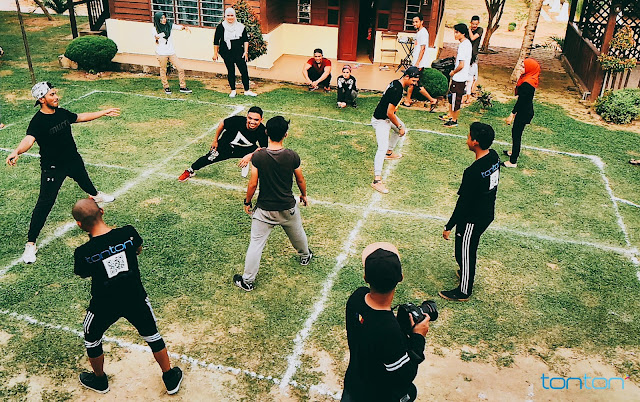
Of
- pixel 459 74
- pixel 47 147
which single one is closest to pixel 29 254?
pixel 47 147

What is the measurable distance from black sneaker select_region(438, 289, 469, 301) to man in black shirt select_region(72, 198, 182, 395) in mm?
3307

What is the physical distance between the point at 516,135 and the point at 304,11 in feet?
30.4

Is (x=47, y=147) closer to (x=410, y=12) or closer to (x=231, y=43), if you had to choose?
(x=231, y=43)

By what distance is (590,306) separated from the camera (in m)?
6.48

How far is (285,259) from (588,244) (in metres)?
4.32

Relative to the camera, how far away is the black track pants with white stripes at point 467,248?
604cm

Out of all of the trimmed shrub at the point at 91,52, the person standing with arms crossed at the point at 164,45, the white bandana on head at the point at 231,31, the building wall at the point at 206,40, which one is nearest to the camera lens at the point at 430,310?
the white bandana on head at the point at 231,31

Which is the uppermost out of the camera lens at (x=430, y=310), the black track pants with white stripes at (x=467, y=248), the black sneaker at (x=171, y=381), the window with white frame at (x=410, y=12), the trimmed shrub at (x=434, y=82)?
the window with white frame at (x=410, y=12)

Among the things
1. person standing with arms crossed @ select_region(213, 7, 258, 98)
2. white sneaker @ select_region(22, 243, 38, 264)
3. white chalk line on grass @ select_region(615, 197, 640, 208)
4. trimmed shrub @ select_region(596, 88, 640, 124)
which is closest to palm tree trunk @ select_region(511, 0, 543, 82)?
trimmed shrub @ select_region(596, 88, 640, 124)

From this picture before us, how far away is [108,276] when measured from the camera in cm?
440

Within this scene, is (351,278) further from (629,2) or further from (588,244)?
(629,2)

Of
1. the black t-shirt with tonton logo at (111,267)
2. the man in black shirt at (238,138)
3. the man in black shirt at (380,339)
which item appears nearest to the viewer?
the man in black shirt at (380,339)

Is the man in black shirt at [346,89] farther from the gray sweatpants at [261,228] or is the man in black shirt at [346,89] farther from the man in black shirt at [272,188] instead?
the gray sweatpants at [261,228]

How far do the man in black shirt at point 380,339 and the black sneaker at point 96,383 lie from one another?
102 inches
